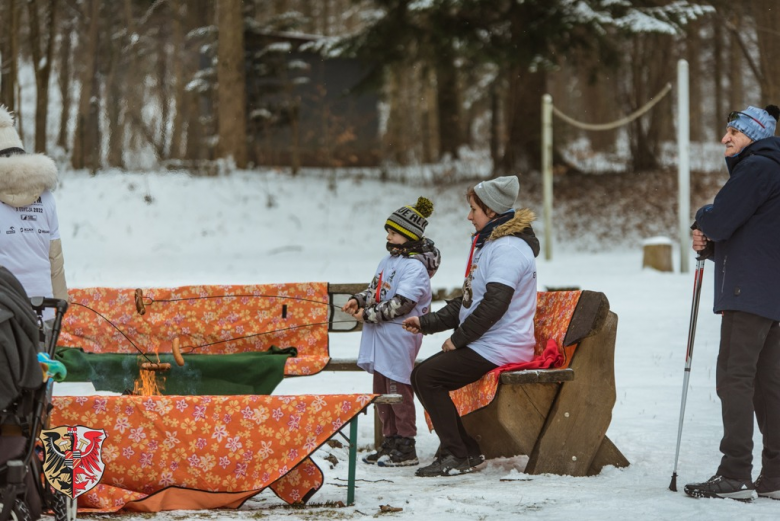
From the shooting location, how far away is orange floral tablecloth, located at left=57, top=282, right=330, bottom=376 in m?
6.22

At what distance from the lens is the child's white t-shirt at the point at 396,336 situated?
551 centimetres

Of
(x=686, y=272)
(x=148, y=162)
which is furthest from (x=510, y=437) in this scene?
(x=148, y=162)

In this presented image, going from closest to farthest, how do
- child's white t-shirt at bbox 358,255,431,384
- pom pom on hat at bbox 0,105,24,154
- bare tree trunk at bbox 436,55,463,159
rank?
pom pom on hat at bbox 0,105,24,154 → child's white t-shirt at bbox 358,255,431,384 → bare tree trunk at bbox 436,55,463,159

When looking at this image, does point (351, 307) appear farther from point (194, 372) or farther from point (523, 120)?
point (523, 120)

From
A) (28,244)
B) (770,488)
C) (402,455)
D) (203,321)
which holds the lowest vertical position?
(402,455)

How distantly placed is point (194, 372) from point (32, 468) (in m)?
1.95

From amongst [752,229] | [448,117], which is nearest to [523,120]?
[448,117]

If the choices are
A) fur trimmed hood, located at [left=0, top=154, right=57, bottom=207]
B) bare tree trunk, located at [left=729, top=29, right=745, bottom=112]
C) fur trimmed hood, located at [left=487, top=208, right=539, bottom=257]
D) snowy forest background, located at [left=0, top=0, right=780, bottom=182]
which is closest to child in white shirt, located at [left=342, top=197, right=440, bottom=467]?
fur trimmed hood, located at [left=487, top=208, right=539, bottom=257]

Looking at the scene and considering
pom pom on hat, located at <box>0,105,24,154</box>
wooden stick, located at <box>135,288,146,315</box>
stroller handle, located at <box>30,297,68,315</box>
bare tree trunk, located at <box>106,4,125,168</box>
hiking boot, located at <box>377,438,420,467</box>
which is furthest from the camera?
bare tree trunk, located at <box>106,4,125,168</box>

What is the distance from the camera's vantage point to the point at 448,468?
16.8 ft

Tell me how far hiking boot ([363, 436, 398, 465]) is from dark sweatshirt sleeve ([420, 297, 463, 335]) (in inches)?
24.4

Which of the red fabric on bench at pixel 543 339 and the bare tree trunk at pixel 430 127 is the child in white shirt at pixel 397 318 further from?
the bare tree trunk at pixel 430 127

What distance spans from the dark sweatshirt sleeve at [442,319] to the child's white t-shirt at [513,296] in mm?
178

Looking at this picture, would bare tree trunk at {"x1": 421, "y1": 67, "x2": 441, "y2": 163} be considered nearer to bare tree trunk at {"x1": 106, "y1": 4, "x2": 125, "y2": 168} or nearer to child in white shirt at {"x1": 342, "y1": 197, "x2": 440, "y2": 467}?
bare tree trunk at {"x1": 106, "y1": 4, "x2": 125, "y2": 168}
